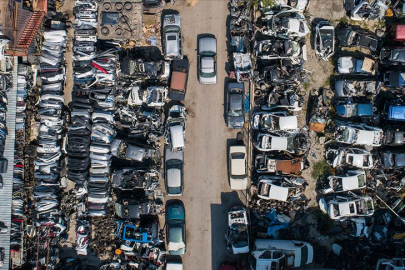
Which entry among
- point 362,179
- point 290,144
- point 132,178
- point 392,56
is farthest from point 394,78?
point 132,178

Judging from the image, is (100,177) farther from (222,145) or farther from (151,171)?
(222,145)

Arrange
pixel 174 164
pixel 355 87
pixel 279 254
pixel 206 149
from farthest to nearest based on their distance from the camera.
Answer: pixel 206 149 → pixel 174 164 → pixel 355 87 → pixel 279 254

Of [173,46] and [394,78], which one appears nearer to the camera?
[394,78]

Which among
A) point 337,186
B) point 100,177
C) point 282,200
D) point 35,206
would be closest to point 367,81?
point 337,186

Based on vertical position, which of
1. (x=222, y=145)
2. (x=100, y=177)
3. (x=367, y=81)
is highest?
(x=367, y=81)

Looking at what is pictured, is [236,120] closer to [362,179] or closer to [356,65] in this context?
[356,65]

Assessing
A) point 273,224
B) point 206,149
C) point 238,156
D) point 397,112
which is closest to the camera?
point 397,112

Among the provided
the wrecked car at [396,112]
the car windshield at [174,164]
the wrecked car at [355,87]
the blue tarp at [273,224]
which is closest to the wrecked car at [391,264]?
the blue tarp at [273,224]
